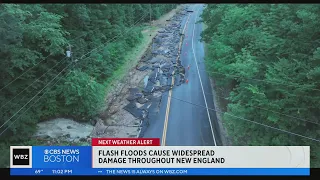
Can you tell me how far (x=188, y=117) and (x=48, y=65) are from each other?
7.09 meters

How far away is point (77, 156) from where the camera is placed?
6.10 metres

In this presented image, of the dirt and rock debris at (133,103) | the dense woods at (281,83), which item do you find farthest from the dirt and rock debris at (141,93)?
the dense woods at (281,83)

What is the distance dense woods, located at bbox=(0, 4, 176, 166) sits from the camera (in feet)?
33.2

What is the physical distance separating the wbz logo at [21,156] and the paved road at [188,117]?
5465 millimetres

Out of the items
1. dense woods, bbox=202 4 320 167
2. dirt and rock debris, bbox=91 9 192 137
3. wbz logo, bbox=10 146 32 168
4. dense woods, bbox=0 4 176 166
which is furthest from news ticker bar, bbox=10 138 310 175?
dirt and rock debris, bbox=91 9 192 137

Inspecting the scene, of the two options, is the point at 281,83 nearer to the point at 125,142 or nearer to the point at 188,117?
the point at 188,117

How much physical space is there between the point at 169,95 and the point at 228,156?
337 inches

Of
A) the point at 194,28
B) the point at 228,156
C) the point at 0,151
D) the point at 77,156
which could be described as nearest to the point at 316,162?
the point at 228,156

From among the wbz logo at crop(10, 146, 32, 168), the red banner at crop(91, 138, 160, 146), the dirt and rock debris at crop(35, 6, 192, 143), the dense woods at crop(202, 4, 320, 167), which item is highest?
the dense woods at crop(202, 4, 320, 167)

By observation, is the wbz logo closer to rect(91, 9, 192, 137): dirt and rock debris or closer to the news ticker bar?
the news ticker bar

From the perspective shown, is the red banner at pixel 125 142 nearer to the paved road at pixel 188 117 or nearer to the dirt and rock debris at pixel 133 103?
the paved road at pixel 188 117

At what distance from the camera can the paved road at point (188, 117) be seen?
1077 cm

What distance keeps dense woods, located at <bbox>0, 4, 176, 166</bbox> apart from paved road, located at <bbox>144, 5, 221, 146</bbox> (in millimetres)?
3489

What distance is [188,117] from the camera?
480 inches
